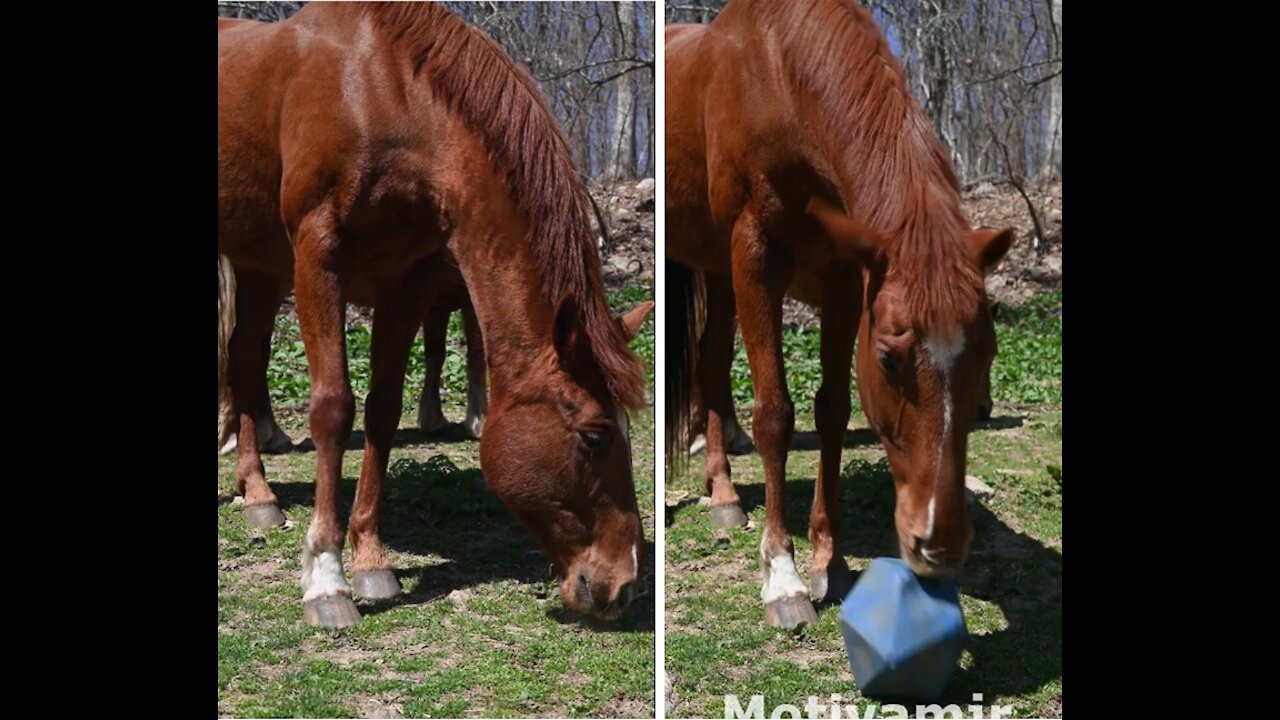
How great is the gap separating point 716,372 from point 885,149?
1.81m

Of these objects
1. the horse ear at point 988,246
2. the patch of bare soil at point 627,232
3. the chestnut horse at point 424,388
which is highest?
the patch of bare soil at point 627,232

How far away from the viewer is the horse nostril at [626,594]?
371 cm

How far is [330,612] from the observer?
12.9 feet

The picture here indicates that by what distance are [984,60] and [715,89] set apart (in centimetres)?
105

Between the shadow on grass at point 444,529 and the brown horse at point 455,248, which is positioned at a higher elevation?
the brown horse at point 455,248

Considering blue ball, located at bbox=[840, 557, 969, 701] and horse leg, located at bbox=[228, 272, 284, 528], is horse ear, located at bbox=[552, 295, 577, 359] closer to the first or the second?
blue ball, located at bbox=[840, 557, 969, 701]

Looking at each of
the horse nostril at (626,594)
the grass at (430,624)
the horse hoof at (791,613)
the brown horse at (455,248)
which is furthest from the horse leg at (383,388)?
the horse hoof at (791,613)

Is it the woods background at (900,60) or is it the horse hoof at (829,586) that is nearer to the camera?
the horse hoof at (829,586)

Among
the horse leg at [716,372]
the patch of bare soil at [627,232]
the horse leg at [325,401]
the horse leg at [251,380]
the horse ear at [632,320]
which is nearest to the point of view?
the horse ear at [632,320]

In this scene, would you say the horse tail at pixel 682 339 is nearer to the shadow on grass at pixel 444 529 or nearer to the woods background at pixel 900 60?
the shadow on grass at pixel 444 529

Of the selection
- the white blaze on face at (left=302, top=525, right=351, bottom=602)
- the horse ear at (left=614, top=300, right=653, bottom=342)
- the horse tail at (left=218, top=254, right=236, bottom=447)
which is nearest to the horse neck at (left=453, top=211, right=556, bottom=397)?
the horse ear at (left=614, top=300, right=653, bottom=342)

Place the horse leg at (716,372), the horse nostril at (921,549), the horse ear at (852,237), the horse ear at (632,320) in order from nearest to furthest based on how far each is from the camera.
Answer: the horse nostril at (921,549), the horse ear at (852,237), the horse ear at (632,320), the horse leg at (716,372)

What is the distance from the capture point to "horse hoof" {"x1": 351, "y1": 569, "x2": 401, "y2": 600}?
413 centimetres

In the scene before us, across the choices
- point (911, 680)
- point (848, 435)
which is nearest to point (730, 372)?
point (848, 435)
